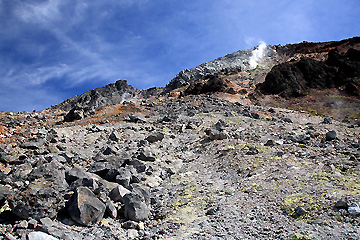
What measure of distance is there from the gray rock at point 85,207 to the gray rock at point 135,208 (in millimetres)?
670

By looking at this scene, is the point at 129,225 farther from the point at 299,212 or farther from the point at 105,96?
the point at 105,96

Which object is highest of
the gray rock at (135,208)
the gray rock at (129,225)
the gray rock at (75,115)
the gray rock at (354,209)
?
the gray rock at (75,115)

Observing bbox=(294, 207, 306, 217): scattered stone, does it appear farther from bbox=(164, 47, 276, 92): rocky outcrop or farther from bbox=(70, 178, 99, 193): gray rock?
bbox=(164, 47, 276, 92): rocky outcrop

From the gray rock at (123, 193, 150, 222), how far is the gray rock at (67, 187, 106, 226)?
670 mm

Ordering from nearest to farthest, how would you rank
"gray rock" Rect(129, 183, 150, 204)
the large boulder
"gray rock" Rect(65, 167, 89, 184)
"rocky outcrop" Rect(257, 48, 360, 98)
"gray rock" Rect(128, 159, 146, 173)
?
the large boulder → "gray rock" Rect(65, 167, 89, 184) → "gray rock" Rect(129, 183, 150, 204) → "gray rock" Rect(128, 159, 146, 173) → "rocky outcrop" Rect(257, 48, 360, 98)

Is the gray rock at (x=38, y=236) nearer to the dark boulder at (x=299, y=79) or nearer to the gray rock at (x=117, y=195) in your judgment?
the gray rock at (x=117, y=195)

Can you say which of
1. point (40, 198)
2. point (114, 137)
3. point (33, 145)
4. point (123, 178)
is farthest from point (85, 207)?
point (114, 137)

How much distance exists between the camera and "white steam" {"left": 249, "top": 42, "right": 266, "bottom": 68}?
56.0 m

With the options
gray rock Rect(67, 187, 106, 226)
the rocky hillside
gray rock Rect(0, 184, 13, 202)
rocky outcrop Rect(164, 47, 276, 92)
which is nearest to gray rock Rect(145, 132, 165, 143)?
the rocky hillside

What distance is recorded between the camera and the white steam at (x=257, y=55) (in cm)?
5600

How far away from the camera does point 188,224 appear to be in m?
6.03

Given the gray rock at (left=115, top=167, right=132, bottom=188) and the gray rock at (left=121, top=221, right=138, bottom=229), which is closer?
the gray rock at (left=121, top=221, right=138, bottom=229)

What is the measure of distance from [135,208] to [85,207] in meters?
1.23

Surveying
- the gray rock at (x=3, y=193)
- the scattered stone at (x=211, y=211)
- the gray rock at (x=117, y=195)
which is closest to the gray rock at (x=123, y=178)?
the gray rock at (x=117, y=195)
